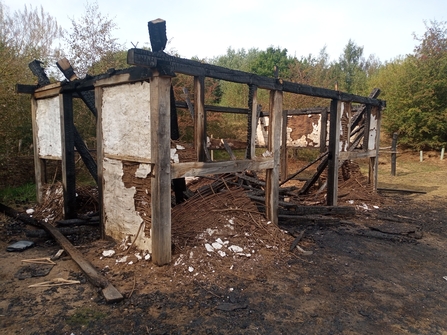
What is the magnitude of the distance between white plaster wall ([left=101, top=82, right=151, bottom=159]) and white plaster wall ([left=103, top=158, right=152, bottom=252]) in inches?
10.5

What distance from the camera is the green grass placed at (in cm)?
916

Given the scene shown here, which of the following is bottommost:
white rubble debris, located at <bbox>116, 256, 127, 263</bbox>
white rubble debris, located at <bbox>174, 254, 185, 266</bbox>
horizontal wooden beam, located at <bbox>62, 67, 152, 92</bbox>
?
white rubble debris, located at <bbox>116, 256, 127, 263</bbox>

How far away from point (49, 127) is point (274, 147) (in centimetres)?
525

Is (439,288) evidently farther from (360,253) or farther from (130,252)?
(130,252)

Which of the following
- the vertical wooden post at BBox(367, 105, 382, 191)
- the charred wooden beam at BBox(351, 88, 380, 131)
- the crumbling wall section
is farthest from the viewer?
the vertical wooden post at BBox(367, 105, 382, 191)

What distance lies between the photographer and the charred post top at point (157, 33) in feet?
14.3

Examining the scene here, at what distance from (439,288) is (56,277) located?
17.8 ft

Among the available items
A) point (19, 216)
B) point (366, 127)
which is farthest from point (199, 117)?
point (366, 127)

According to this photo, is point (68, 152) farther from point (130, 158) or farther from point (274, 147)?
point (274, 147)

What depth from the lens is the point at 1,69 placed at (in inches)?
362

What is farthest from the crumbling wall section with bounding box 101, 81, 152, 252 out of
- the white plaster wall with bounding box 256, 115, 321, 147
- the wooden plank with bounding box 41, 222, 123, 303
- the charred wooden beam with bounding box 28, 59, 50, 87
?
the white plaster wall with bounding box 256, 115, 321, 147

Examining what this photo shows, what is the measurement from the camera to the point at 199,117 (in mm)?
5125

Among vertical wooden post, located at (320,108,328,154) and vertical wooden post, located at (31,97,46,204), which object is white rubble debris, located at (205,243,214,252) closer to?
vertical wooden post, located at (31,97,46,204)

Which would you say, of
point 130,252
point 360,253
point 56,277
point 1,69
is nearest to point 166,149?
point 130,252
